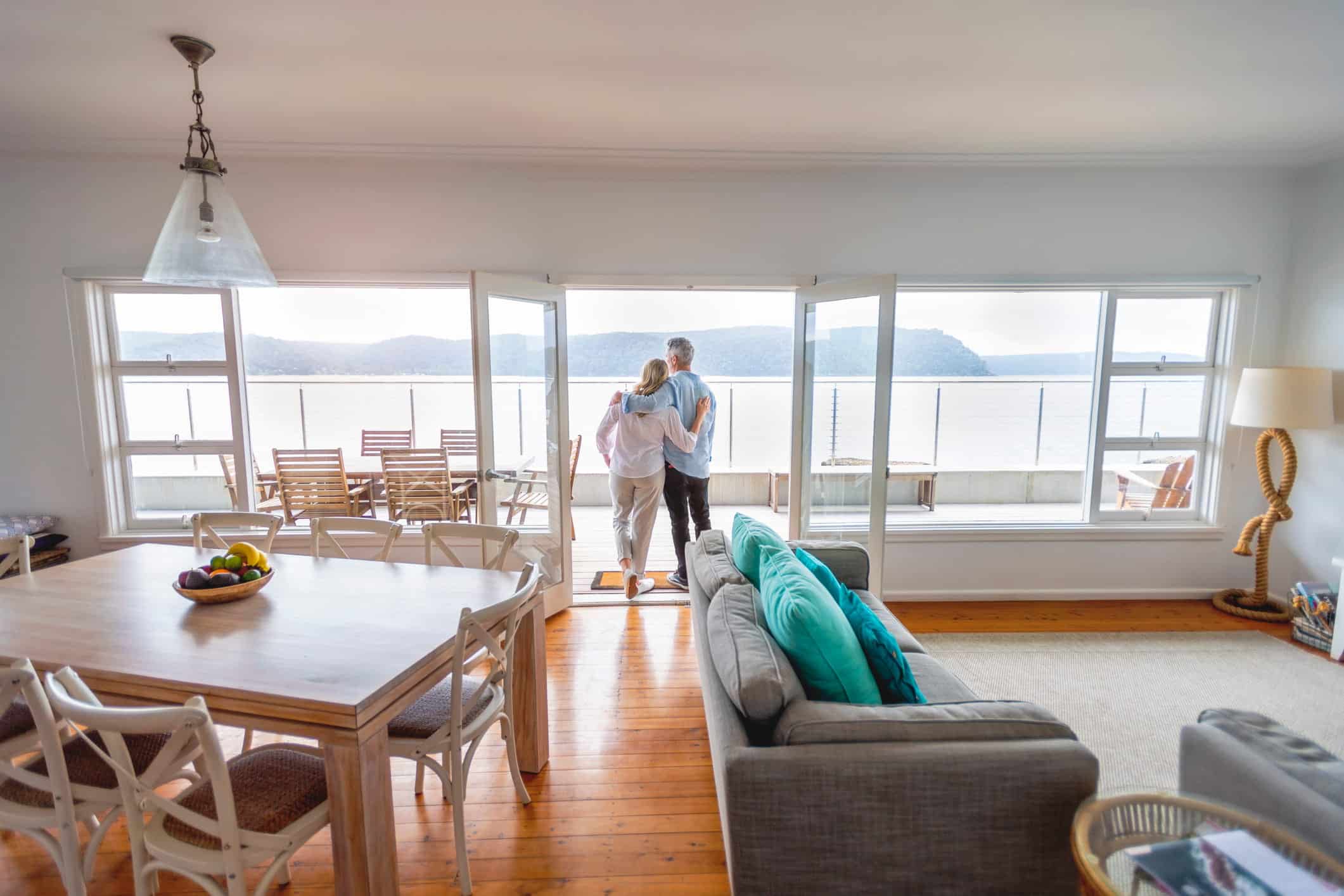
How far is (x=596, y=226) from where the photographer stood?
332cm

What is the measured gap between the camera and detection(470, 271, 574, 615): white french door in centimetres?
291

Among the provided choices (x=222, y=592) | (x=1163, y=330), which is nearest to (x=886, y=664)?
(x=222, y=592)

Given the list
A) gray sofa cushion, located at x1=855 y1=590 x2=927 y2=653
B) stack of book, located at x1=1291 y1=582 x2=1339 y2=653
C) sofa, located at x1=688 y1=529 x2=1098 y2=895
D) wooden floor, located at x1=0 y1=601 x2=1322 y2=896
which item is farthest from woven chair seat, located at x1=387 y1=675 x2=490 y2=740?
stack of book, located at x1=1291 y1=582 x2=1339 y2=653

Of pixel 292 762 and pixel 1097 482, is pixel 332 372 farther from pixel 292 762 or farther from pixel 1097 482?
pixel 1097 482

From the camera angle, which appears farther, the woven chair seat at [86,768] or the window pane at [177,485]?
the window pane at [177,485]

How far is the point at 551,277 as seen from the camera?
3312 mm

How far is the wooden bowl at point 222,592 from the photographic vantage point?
1.75 m

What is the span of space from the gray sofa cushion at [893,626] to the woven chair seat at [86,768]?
85.2 inches

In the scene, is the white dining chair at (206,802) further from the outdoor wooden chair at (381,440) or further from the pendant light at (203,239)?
the outdoor wooden chair at (381,440)

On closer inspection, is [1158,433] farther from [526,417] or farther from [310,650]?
[310,650]

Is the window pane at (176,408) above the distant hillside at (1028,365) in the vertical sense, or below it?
below

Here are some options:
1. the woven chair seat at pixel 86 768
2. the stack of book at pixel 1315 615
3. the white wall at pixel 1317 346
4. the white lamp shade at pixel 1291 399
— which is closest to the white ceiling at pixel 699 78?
the white wall at pixel 1317 346

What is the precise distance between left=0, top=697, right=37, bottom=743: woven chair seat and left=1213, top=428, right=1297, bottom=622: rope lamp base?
17.5 ft

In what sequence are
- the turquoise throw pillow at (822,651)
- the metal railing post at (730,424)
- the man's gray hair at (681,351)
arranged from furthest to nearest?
the metal railing post at (730,424) < the man's gray hair at (681,351) < the turquoise throw pillow at (822,651)
